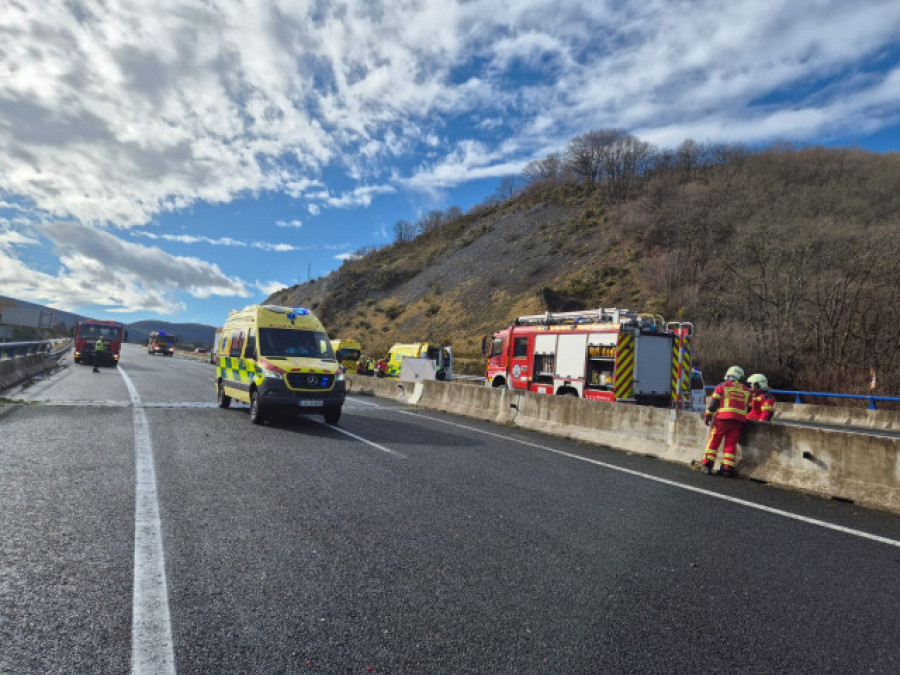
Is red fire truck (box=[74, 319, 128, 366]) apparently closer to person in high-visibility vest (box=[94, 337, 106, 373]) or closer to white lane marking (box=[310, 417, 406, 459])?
person in high-visibility vest (box=[94, 337, 106, 373])

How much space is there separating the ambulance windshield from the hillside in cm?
2209

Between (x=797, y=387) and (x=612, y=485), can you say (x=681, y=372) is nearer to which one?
(x=612, y=485)

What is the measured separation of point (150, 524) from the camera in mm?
4410

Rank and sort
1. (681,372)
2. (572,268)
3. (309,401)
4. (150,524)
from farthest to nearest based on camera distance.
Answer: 1. (572,268)
2. (681,372)
3. (309,401)
4. (150,524)

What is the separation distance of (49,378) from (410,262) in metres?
56.2

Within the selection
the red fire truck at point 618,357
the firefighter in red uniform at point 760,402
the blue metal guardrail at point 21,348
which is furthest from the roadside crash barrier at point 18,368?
the firefighter in red uniform at point 760,402

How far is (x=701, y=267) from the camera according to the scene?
125 ft

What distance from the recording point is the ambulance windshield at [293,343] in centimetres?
1144

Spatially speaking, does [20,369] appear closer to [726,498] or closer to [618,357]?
[618,357]

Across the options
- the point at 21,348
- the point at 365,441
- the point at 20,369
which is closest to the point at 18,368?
the point at 20,369

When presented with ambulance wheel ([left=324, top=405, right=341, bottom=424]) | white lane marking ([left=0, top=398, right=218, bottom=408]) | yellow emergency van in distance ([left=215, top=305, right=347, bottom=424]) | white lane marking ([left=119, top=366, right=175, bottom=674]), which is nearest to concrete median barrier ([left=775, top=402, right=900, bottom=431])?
ambulance wheel ([left=324, top=405, right=341, bottom=424])

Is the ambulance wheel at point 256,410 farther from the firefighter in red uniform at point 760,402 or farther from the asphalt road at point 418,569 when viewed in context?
the firefighter in red uniform at point 760,402

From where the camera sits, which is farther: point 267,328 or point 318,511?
point 267,328

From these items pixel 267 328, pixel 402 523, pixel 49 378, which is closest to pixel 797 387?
pixel 267 328
